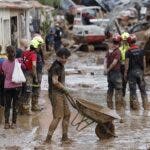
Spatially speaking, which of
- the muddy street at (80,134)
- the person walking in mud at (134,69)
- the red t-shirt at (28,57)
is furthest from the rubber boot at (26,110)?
the person walking in mud at (134,69)

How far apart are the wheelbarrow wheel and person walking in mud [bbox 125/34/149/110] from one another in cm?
381

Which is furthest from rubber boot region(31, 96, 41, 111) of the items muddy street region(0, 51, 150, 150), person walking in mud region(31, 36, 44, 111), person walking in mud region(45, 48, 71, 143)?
person walking in mud region(45, 48, 71, 143)

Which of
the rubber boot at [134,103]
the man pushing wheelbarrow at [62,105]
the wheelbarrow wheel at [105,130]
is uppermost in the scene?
the man pushing wheelbarrow at [62,105]

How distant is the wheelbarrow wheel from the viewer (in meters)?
12.0

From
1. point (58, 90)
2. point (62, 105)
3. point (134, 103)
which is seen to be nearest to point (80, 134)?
point (62, 105)

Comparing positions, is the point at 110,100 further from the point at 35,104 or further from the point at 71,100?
the point at 71,100

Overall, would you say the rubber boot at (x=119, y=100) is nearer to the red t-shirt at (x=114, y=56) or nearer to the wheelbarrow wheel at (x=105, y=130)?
the red t-shirt at (x=114, y=56)

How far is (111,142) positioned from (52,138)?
1.10m

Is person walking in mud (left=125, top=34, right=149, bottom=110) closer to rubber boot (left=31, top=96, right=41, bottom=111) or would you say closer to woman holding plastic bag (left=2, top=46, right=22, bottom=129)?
rubber boot (left=31, top=96, right=41, bottom=111)

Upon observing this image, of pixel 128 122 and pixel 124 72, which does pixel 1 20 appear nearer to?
pixel 124 72


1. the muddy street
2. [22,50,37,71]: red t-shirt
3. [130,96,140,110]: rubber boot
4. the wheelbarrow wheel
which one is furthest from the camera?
[130,96,140,110]: rubber boot

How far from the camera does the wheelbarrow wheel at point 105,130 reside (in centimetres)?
1201

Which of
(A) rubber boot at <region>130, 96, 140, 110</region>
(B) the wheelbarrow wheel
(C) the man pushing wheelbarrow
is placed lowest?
(A) rubber boot at <region>130, 96, 140, 110</region>

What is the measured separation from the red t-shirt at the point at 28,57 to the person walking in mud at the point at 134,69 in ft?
7.61
